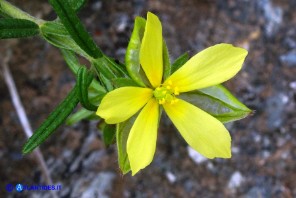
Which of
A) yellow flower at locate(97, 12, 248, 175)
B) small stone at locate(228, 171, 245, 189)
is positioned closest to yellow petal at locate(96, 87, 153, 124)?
yellow flower at locate(97, 12, 248, 175)

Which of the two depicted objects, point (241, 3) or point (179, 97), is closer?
point (179, 97)

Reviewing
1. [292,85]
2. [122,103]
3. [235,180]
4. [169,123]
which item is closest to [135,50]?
[122,103]

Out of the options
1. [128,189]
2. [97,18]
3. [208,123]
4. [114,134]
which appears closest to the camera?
[208,123]

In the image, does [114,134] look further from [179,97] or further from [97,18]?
[97,18]

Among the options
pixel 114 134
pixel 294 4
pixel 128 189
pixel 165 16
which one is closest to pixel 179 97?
pixel 114 134

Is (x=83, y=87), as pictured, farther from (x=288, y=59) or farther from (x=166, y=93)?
(x=288, y=59)

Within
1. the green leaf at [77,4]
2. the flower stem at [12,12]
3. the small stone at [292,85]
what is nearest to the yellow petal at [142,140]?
the green leaf at [77,4]

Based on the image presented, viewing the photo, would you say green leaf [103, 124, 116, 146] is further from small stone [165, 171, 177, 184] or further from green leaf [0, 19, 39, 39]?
small stone [165, 171, 177, 184]

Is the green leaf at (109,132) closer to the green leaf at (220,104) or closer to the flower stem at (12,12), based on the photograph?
the green leaf at (220,104)
